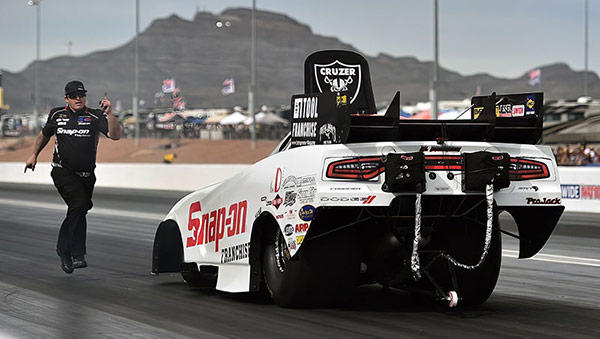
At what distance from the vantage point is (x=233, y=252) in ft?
28.2

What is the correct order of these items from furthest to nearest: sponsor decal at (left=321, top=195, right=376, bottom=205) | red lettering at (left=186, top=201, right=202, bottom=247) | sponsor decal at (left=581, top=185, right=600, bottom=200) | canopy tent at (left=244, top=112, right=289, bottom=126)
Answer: canopy tent at (left=244, top=112, right=289, bottom=126) → sponsor decal at (left=581, top=185, right=600, bottom=200) → red lettering at (left=186, top=201, right=202, bottom=247) → sponsor decal at (left=321, top=195, right=376, bottom=205)

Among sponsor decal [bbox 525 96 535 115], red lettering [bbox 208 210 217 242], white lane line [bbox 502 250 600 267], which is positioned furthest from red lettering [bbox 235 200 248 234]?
white lane line [bbox 502 250 600 267]

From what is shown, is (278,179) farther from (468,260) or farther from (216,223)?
(468,260)

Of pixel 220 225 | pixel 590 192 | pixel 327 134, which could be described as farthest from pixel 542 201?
pixel 590 192

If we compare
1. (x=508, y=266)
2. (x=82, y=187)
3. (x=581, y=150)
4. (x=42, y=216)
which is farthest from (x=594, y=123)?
(x=82, y=187)

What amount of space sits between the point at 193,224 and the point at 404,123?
2.68 m

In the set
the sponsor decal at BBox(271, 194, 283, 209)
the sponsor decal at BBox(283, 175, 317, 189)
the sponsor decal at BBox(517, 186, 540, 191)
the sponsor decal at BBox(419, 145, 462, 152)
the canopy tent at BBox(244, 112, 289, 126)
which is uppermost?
the canopy tent at BBox(244, 112, 289, 126)

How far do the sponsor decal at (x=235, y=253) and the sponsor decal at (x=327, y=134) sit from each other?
1.18 meters

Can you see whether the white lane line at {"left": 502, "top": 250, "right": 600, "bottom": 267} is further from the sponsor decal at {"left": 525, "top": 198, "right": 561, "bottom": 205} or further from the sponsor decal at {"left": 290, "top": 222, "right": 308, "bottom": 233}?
the sponsor decal at {"left": 290, "top": 222, "right": 308, "bottom": 233}

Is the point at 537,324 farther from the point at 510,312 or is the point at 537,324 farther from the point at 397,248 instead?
the point at 397,248

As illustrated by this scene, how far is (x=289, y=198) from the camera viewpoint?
757 centimetres

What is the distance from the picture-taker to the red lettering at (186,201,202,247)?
9391 millimetres

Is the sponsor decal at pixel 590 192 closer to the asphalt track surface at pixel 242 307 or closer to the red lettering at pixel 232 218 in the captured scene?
the asphalt track surface at pixel 242 307

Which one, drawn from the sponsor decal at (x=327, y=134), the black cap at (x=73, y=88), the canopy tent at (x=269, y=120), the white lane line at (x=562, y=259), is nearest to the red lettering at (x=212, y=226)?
the sponsor decal at (x=327, y=134)
